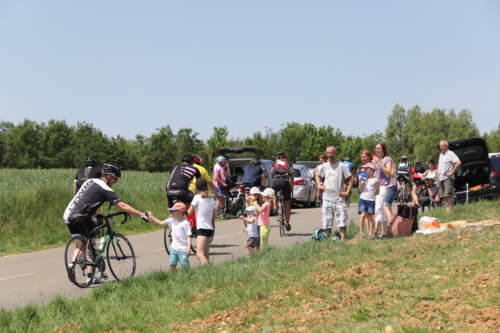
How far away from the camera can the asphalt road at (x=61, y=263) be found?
8852mm

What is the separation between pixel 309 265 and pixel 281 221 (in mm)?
Result: 6703

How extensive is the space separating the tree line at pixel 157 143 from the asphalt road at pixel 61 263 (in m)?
91.5

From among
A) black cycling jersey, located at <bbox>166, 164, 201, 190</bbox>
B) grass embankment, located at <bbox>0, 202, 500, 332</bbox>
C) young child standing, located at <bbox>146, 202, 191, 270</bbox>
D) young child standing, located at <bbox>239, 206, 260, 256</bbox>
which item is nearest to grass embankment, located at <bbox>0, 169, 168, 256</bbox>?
black cycling jersey, located at <bbox>166, 164, 201, 190</bbox>

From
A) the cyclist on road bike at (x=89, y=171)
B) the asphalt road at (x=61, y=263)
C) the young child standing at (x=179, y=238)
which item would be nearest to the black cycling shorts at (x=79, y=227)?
the asphalt road at (x=61, y=263)

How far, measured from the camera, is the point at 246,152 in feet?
74.0

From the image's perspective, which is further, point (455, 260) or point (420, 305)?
point (455, 260)

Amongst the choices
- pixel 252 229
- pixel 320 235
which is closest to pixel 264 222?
pixel 252 229

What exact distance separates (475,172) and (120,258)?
48.3ft

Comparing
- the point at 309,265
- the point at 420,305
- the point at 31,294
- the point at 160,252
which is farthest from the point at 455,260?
the point at 160,252

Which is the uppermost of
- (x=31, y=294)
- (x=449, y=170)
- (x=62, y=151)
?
(x=62, y=151)

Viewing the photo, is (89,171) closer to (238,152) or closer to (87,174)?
(87,174)

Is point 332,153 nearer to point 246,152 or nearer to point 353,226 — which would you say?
point 353,226

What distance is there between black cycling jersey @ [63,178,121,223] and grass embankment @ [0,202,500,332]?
1.32 m

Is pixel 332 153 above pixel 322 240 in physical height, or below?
above
